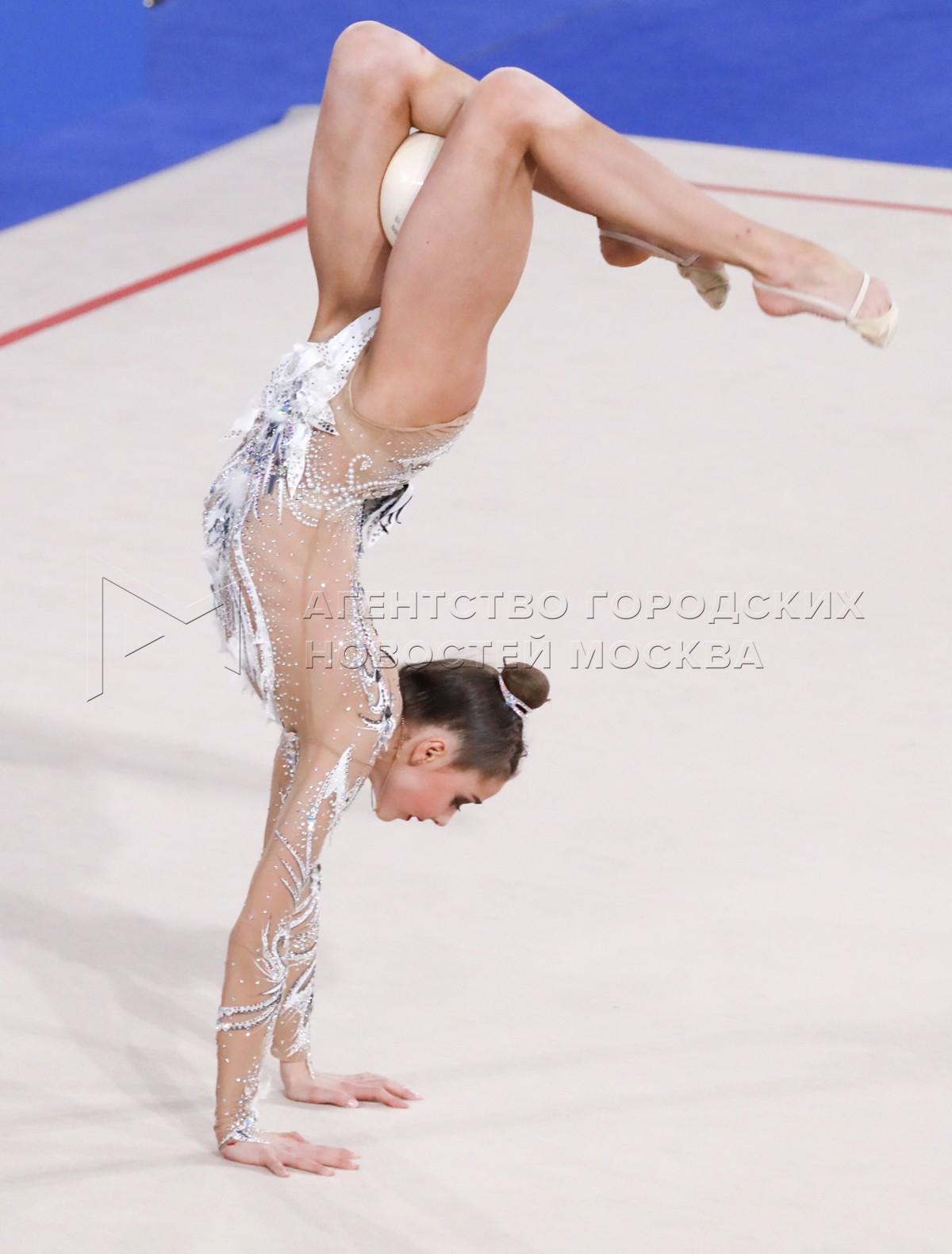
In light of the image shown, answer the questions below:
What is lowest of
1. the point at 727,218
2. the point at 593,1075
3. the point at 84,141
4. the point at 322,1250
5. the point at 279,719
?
the point at 322,1250

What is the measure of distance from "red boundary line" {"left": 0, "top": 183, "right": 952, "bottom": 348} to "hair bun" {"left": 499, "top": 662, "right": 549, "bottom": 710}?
10.3 feet

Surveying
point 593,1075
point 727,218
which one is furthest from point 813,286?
point 593,1075

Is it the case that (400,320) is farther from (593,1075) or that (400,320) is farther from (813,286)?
(593,1075)

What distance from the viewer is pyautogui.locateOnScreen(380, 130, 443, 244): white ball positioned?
2221 millimetres

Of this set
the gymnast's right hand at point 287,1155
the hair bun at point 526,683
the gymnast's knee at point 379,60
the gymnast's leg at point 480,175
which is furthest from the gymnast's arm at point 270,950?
the gymnast's knee at point 379,60

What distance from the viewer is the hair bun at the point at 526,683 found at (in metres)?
2.31

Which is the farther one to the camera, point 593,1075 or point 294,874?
point 593,1075

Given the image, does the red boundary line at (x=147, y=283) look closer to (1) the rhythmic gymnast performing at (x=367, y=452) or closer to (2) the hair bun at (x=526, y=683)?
(1) the rhythmic gymnast performing at (x=367, y=452)

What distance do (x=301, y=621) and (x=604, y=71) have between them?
6506 millimetres

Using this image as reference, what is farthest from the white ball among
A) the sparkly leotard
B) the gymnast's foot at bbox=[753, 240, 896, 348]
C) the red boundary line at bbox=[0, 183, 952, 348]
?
the red boundary line at bbox=[0, 183, 952, 348]

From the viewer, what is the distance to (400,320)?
2146 mm

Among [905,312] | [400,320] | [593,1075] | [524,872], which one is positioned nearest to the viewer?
[400,320]

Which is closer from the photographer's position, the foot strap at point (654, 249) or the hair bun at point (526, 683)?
the foot strap at point (654, 249)

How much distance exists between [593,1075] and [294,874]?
24.2 inches
